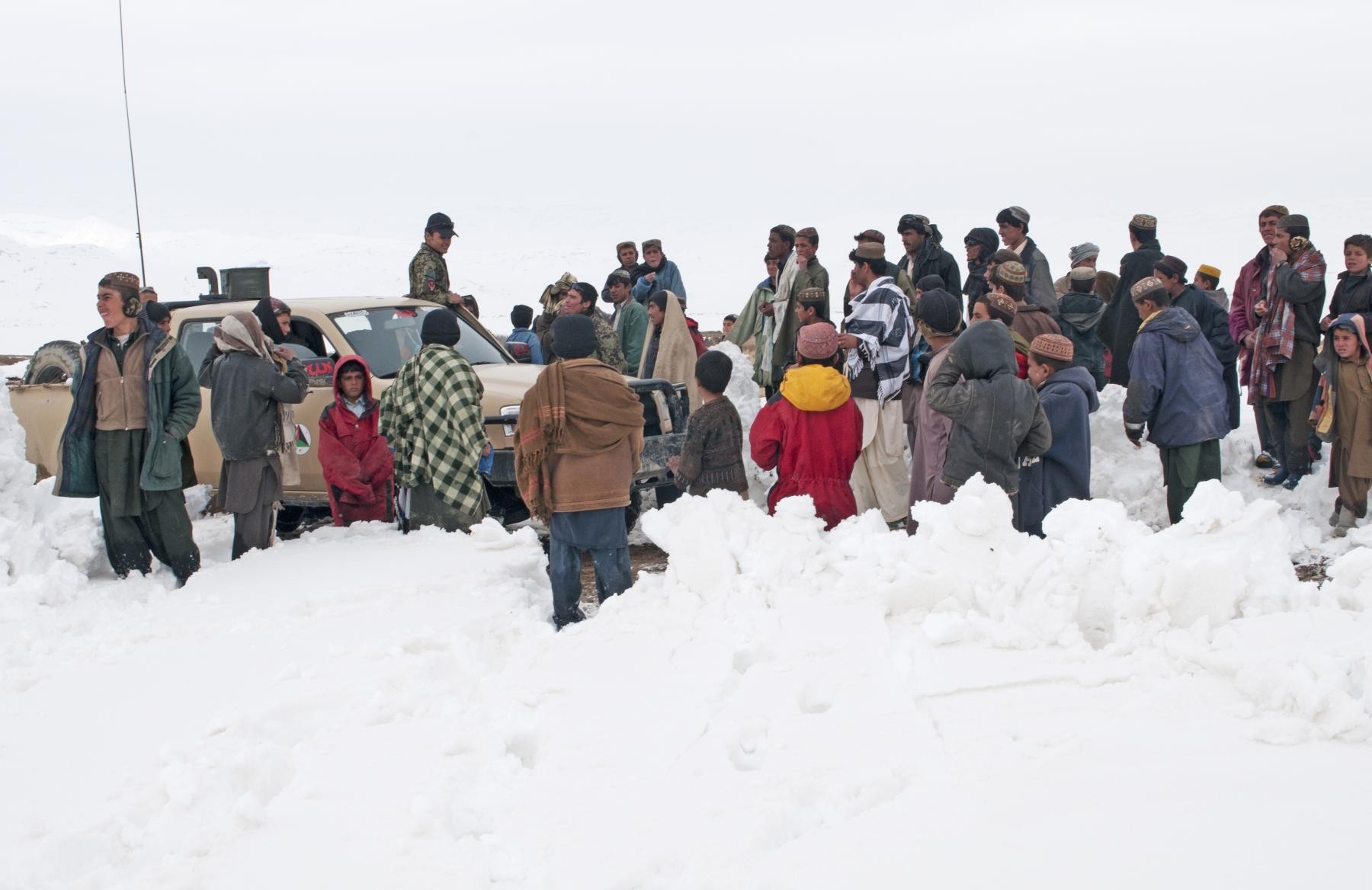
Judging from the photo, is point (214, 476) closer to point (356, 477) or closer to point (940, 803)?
point (356, 477)

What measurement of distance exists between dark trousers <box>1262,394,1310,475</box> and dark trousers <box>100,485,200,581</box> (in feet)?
24.3

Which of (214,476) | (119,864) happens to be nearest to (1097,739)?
(119,864)

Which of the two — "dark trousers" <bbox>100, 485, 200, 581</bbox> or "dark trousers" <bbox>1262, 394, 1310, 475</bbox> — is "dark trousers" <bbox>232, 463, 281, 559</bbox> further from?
"dark trousers" <bbox>1262, 394, 1310, 475</bbox>

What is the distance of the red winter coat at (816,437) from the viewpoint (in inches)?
251

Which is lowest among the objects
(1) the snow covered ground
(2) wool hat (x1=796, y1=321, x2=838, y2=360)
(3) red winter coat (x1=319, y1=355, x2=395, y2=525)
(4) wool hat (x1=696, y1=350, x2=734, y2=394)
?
(1) the snow covered ground

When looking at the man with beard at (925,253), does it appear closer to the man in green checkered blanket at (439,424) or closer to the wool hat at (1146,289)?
the wool hat at (1146,289)

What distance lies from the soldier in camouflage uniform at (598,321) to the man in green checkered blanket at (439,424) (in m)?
2.40

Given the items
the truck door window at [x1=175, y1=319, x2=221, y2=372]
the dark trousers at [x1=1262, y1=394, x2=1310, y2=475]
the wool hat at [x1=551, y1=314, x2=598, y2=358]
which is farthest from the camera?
the truck door window at [x1=175, y1=319, x2=221, y2=372]

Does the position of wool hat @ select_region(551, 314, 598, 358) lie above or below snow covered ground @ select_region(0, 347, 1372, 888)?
above

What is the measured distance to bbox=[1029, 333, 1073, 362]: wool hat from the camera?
641 cm

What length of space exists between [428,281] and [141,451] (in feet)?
10.9

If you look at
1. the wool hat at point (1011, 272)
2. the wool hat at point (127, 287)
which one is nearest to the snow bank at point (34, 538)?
the wool hat at point (127, 287)

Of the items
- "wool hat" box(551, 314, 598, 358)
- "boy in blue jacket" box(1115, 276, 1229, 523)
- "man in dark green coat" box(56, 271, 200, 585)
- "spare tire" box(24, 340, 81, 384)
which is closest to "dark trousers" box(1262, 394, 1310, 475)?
"boy in blue jacket" box(1115, 276, 1229, 523)

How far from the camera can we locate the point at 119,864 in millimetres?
3527
